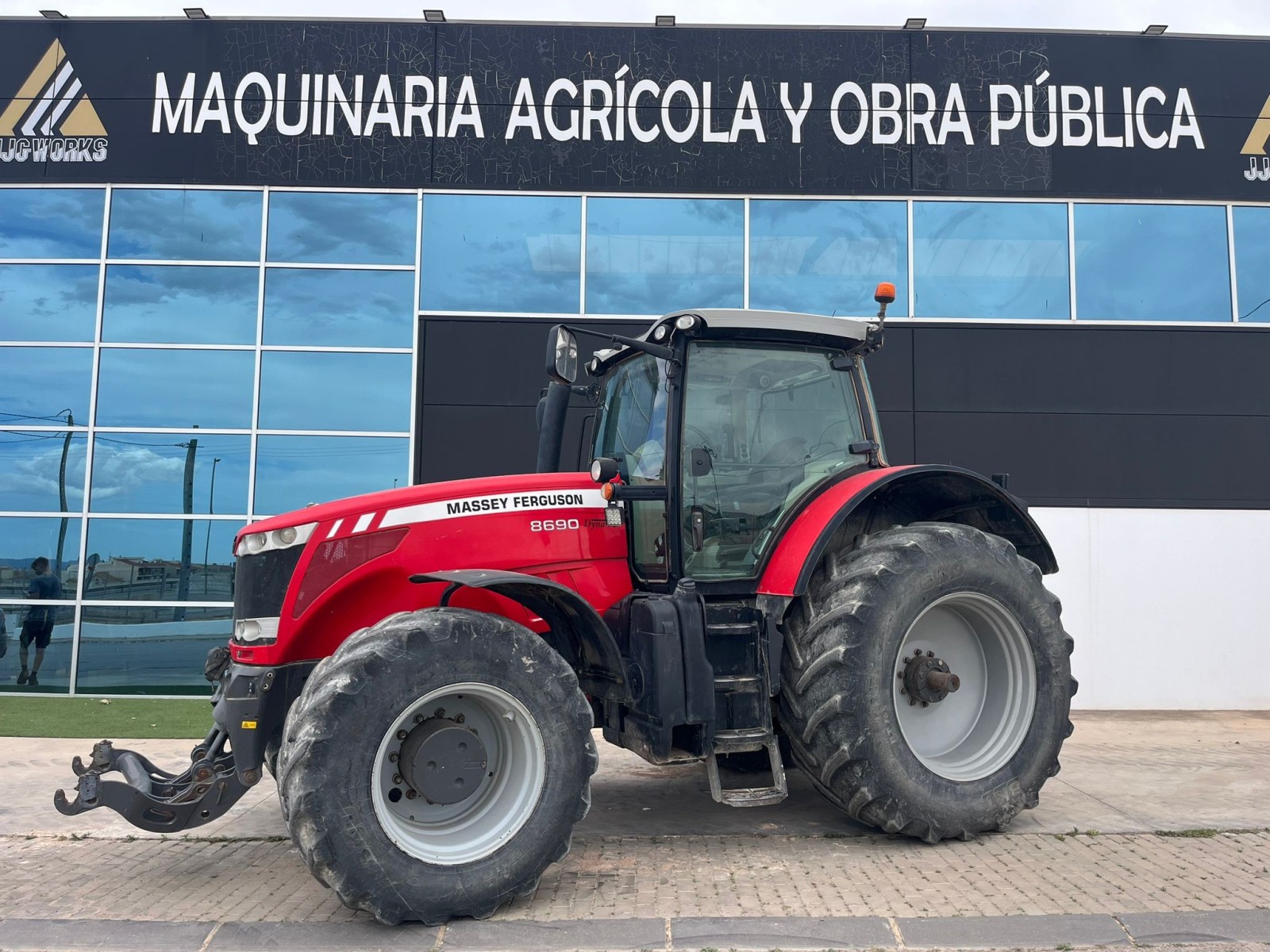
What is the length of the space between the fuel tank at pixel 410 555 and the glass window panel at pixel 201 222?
24.0 feet

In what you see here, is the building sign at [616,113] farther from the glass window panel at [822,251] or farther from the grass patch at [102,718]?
the grass patch at [102,718]

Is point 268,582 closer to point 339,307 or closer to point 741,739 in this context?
point 741,739

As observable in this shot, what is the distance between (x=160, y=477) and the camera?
35.6 ft

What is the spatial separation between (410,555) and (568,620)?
0.78 m

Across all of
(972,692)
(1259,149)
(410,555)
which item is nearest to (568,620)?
(410,555)

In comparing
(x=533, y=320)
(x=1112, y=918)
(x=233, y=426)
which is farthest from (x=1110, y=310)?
(x=233, y=426)

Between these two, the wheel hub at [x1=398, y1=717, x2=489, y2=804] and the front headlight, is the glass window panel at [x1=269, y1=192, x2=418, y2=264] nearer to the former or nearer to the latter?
the front headlight

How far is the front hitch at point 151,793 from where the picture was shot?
4.03 m

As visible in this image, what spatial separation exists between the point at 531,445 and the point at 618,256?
232 centimetres

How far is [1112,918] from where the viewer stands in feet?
12.6

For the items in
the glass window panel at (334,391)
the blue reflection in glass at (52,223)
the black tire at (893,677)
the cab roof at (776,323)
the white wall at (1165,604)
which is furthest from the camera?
the blue reflection in glass at (52,223)

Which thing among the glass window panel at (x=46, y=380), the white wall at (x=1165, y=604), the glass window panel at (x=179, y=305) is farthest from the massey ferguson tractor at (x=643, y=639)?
the glass window panel at (x=46, y=380)

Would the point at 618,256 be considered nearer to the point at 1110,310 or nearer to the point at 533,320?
the point at 533,320

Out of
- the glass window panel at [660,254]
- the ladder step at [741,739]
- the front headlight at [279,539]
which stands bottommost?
the ladder step at [741,739]
